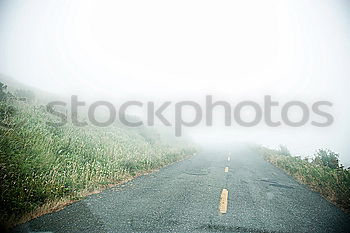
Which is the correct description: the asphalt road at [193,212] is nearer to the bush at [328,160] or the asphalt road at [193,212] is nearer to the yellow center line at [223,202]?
the yellow center line at [223,202]

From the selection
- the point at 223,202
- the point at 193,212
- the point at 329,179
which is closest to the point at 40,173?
the point at 193,212

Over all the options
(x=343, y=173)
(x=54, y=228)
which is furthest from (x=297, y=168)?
(x=54, y=228)

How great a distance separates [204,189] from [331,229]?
3928 millimetres

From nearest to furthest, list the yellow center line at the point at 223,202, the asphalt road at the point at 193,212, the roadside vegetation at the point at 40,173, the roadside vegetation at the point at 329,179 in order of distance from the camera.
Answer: the asphalt road at the point at 193,212 → the roadside vegetation at the point at 40,173 → the yellow center line at the point at 223,202 → the roadside vegetation at the point at 329,179

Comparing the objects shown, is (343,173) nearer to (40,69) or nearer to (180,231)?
(180,231)

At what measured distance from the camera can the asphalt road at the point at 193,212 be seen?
4719mm

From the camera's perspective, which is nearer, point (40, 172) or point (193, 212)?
point (193, 212)

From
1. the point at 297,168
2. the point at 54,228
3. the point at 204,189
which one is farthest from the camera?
the point at 297,168

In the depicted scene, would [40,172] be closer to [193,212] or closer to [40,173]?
[40,173]

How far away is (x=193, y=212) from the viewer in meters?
5.75

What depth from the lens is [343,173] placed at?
29.5 feet

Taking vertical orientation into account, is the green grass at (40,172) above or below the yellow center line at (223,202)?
above

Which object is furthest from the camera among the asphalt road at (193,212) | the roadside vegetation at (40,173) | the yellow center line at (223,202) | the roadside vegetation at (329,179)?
the roadside vegetation at (329,179)

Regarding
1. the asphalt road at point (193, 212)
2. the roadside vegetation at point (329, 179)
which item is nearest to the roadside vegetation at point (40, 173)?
the asphalt road at point (193, 212)
